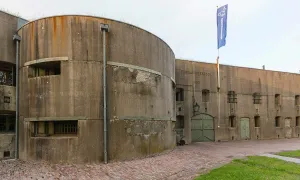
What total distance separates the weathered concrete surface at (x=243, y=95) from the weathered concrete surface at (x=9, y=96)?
37.0 feet

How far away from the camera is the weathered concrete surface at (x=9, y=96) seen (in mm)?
10969

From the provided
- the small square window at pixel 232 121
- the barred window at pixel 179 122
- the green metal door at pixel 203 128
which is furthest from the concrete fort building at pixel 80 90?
the small square window at pixel 232 121

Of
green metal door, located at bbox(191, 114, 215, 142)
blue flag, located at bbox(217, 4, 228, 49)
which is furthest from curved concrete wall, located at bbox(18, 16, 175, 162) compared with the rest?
blue flag, located at bbox(217, 4, 228, 49)

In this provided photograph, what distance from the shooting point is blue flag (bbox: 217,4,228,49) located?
65.6ft

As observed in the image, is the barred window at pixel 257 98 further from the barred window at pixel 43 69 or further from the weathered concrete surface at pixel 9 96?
the weathered concrete surface at pixel 9 96

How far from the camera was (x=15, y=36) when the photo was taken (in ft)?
36.7

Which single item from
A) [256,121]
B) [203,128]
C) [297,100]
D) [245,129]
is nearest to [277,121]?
[256,121]

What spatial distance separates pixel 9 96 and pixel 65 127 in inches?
121

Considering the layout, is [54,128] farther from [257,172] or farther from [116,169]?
[257,172]

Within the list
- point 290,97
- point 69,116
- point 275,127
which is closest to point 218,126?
point 275,127

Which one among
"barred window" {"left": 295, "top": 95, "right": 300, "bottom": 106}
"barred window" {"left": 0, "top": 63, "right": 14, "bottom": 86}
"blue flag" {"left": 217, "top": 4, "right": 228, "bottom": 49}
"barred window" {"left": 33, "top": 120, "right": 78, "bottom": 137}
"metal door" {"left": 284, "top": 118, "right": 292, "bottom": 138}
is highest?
"blue flag" {"left": 217, "top": 4, "right": 228, "bottom": 49}

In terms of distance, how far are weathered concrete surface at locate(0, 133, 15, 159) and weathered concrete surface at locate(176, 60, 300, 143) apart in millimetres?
11661

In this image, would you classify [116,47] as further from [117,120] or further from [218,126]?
[218,126]

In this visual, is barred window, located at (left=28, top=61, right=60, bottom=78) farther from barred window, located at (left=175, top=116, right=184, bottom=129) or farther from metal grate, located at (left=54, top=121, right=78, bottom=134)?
barred window, located at (left=175, top=116, right=184, bottom=129)
